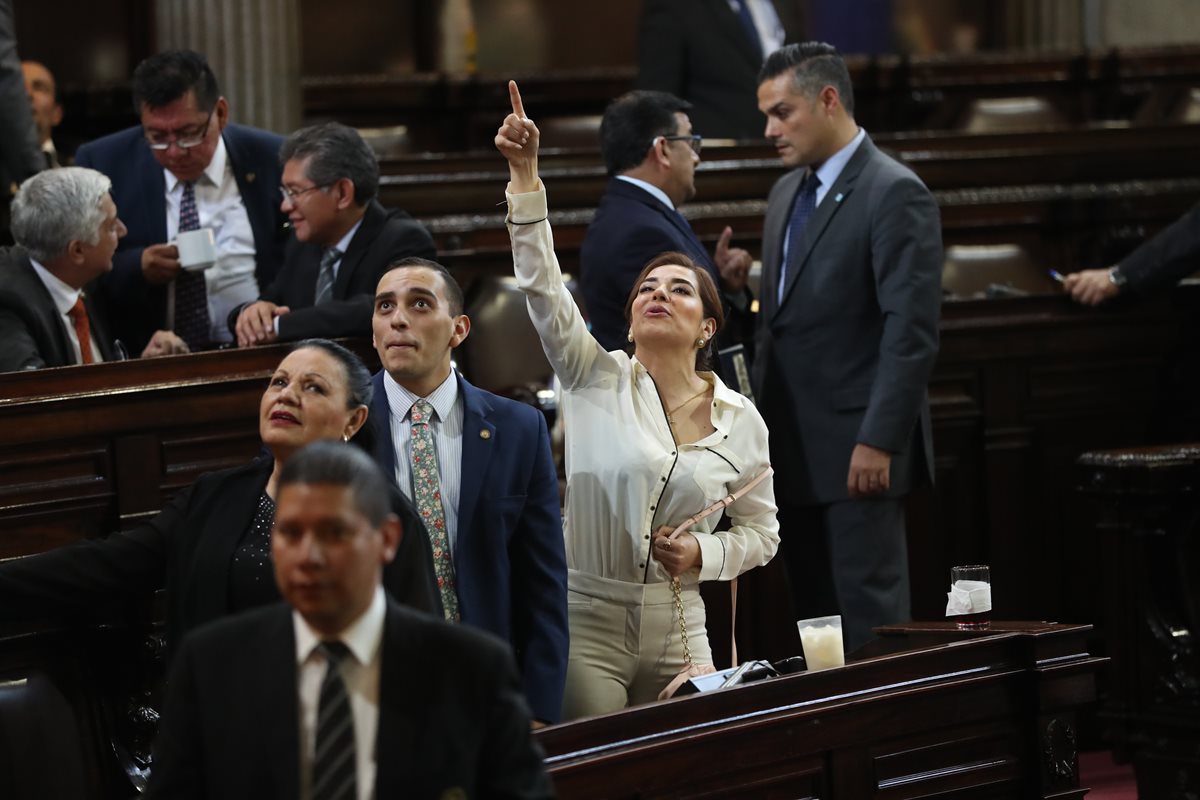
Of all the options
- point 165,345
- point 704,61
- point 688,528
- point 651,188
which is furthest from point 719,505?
point 704,61

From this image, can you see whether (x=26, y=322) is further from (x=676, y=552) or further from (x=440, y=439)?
(x=676, y=552)

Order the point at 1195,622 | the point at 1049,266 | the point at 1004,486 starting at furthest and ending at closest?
the point at 1049,266, the point at 1004,486, the point at 1195,622

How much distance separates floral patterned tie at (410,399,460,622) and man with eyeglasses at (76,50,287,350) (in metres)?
1.23

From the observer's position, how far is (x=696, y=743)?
2.66m

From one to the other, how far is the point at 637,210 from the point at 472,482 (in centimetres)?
113

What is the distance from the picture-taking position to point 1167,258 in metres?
4.69

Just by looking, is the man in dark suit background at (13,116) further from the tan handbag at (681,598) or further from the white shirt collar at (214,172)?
the tan handbag at (681,598)

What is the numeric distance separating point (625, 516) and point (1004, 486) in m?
1.80

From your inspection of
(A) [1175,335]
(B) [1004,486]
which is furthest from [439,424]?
(A) [1175,335]

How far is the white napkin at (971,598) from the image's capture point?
3.29 metres

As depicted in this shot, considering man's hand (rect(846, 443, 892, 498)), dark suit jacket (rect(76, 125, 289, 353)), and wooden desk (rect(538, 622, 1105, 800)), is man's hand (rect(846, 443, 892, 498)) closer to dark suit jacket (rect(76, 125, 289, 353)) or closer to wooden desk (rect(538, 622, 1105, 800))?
wooden desk (rect(538, 622, 1105, 800))

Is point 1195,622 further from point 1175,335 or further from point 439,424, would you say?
point 439,424

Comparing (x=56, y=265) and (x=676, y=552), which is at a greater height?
(x=56, y=265)

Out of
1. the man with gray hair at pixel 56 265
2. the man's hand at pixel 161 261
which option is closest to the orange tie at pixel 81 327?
→ the man with gray hair at pixel 56 265
